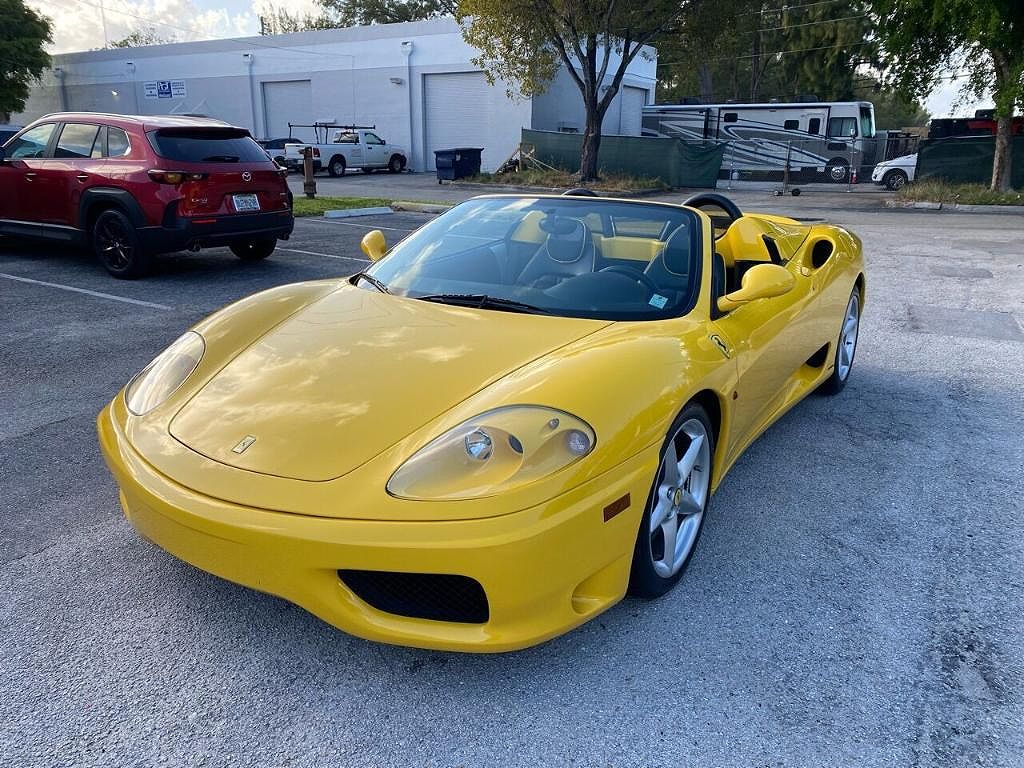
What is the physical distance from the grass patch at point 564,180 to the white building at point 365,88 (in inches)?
179

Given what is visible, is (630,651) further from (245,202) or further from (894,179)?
(894,179)

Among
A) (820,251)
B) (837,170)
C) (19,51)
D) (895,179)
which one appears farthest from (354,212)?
(19,51)

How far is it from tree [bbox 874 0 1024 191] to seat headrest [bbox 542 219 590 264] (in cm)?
1656

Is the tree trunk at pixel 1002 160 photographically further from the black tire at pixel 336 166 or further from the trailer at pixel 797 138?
the black tire at pixel 336 166

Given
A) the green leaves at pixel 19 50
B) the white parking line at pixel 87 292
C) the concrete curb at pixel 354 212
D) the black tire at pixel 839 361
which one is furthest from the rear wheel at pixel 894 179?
the green leaves at pixel 19 50

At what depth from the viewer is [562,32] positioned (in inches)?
877

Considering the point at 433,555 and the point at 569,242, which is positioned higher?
the point at 569,242

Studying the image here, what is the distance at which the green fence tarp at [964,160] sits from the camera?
2002cm

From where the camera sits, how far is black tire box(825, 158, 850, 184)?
27.5 metres

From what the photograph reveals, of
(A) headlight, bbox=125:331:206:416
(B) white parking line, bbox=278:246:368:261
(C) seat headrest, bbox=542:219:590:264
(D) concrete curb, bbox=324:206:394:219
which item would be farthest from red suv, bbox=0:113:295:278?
(D) concrete curb, bbox=324:206:394:219

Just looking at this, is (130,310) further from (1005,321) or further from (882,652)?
(1005,321)

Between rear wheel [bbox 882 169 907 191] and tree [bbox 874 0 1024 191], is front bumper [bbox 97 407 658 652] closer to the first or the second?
tree [bbox 874 0 1024 191]

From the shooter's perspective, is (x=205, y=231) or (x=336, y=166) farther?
(x=336, y=166)

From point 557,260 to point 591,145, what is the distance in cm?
2156
